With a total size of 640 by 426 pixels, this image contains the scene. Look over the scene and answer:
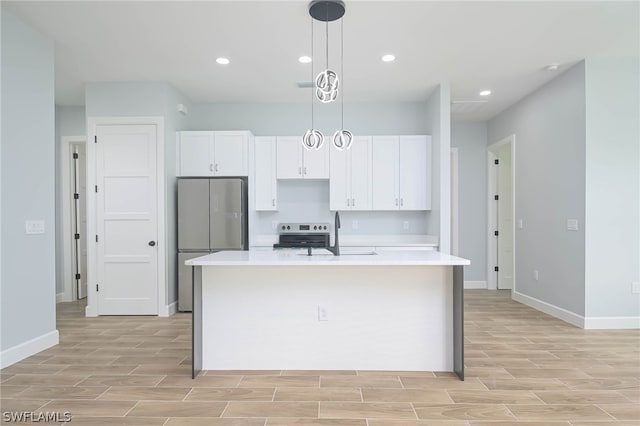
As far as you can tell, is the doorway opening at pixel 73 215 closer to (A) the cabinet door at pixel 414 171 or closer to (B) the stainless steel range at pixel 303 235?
(B) the stainless steel range at pixel 303 235

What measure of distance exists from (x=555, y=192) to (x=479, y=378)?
2.72 meters

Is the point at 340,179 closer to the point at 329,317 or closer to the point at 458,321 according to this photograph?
the point at 329,317

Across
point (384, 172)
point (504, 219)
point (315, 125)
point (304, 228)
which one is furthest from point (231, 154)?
point (504, 219)

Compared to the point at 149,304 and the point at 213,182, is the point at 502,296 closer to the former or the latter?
the point at 213,182

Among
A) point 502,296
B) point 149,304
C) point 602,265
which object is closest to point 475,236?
point 502,296

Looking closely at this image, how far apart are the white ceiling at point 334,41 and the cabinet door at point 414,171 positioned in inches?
26.6

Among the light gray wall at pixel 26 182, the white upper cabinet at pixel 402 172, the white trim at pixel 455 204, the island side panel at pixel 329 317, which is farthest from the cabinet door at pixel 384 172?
the light gray wall at pixel 26 182

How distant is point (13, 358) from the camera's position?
9.73 ft

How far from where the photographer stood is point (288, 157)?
5062mm

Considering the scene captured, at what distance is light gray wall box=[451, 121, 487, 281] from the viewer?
6207mm

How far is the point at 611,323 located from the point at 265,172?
4256 mm

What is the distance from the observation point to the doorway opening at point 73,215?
543cm

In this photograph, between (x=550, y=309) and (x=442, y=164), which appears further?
(x=442, y=164)

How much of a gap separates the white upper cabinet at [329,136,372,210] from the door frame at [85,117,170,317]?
83.0 inches
